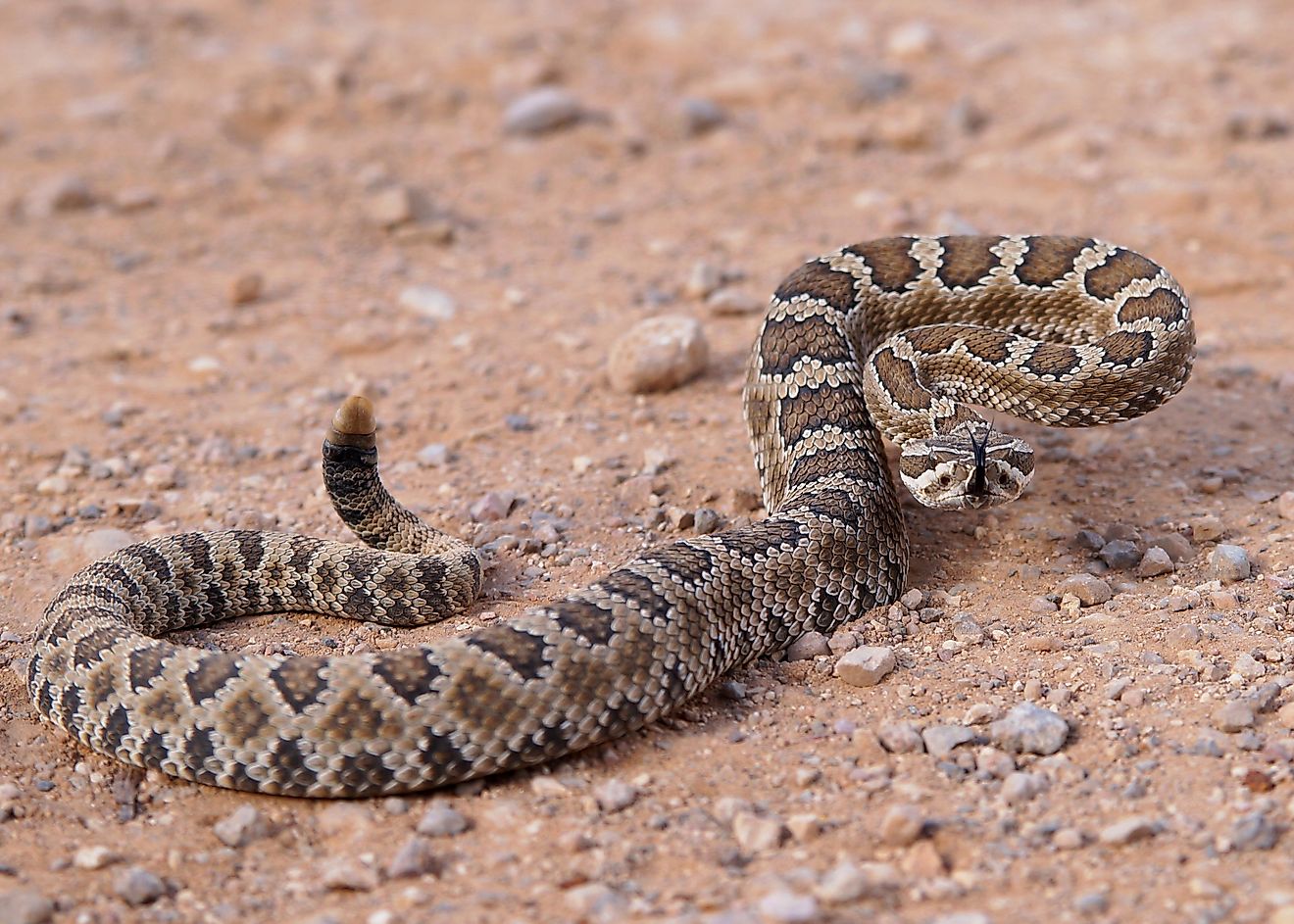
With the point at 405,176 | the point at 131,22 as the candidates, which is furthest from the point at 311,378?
the point at 131,22

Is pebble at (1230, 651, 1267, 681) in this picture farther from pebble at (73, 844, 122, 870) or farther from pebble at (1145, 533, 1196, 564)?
pebble at (73, 844, 122, 870)

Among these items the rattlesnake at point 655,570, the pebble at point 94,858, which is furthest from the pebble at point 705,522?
the pebble at point 94,858

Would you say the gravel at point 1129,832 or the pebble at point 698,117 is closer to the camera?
the gravel at point 1129,832

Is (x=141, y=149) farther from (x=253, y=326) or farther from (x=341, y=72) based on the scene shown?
(x=253, y=326)

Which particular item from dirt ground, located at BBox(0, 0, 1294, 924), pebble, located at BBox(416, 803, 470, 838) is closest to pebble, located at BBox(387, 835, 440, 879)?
dirt ground, located at BBox(0, 0, 1294, 924)

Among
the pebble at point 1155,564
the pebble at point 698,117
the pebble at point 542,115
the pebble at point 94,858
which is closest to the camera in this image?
the pebble at point 94,858

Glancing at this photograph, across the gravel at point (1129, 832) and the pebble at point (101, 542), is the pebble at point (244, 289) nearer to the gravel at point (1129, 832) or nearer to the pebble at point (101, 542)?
the pebble at point (101, 542)

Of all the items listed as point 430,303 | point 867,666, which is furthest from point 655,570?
point 430,303
